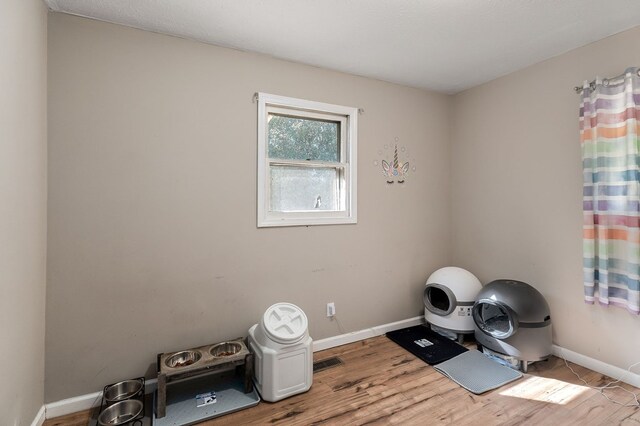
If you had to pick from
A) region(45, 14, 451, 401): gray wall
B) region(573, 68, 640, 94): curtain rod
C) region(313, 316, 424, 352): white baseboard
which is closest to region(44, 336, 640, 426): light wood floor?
region(313, 316, 424, 352): white baseboard

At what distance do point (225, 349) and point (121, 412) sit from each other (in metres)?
0.65

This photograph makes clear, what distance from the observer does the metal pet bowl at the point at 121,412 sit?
67.9 inches

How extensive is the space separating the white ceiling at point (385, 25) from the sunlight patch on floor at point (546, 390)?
241 centimetres

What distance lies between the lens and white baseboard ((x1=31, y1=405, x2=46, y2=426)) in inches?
66.6

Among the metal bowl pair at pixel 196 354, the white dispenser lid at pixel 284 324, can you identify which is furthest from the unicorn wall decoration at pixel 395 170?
the metal bowl pair at pixel 196 354

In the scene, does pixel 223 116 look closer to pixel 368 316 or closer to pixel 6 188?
pixel 6 188

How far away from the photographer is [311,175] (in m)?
2.71

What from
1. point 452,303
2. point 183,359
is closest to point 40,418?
point 183,359

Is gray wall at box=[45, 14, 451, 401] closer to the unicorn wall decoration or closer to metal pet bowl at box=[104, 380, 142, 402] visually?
metal pet bowl at box=[104, 380, 142, 402]

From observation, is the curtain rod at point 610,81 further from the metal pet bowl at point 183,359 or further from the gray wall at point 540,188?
the metal pet bowl at point 183,359

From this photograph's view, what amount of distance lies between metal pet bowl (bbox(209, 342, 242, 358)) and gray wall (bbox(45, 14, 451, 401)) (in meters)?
0.12

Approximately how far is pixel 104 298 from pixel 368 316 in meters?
2.09

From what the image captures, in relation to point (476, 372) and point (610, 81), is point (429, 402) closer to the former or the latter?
point (476, 372)

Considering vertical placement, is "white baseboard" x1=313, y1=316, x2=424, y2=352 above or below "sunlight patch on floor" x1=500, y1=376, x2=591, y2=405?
above
